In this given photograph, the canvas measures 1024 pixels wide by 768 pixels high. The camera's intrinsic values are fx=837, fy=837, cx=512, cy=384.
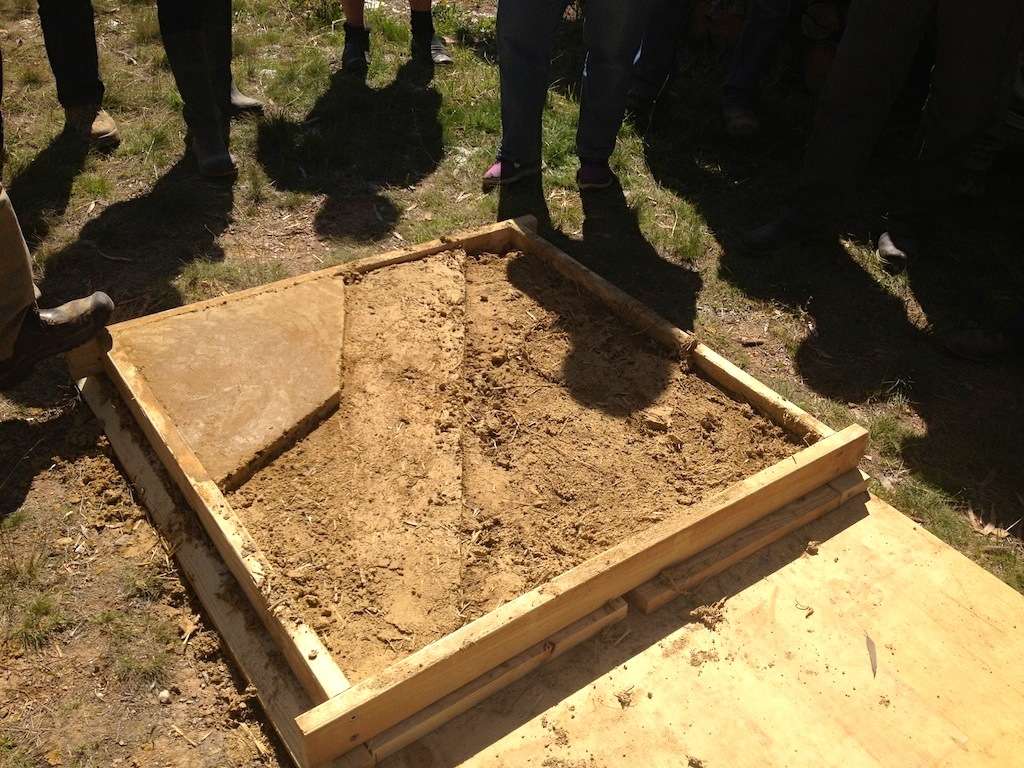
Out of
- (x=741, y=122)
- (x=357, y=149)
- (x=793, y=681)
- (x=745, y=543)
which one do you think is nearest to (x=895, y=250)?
(x=741, y=122)

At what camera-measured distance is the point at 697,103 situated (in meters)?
5.76

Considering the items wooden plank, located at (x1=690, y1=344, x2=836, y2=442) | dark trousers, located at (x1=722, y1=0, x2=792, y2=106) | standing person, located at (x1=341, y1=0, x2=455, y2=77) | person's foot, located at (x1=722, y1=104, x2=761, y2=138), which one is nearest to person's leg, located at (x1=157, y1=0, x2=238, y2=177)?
standing person, located at (x1=341, y1=0, x2=455, y2=77)

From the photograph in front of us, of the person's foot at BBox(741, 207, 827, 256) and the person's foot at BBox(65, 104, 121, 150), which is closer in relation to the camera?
the person's foot at BBox(741, 207, 827, 256)

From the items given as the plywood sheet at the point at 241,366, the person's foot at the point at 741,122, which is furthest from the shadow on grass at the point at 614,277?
the person's foot at the point at 741,122

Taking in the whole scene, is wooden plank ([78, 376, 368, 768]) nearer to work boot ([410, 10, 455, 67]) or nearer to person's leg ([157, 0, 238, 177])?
person's leg ([157, 0, 238, 177])

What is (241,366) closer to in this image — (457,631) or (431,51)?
(457,631)

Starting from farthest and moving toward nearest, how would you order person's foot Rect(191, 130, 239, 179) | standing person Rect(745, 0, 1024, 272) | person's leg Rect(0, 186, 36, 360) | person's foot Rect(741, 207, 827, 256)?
person's foot Rect(191, 130, 239, 179)
person's foot Rect(741, 207, 827, 256)
standing person Rect(745, 0, 1024, 272)
person's leg Rect(0, 186, 36, 360)

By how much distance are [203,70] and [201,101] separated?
152 mm

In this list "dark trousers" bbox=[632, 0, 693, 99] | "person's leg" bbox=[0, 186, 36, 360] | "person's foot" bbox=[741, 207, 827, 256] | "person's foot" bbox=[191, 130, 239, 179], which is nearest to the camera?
"person's leg" bbox=[0, 186, 36, 360]

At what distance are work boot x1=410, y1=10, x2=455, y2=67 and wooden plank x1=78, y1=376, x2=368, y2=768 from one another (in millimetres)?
3725

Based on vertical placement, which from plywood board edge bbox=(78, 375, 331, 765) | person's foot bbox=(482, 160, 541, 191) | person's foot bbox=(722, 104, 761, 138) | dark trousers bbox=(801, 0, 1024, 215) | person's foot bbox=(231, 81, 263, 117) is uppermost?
dark trousers bbox=(801, 0, 1024, 215)

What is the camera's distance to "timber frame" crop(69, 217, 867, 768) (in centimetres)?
214

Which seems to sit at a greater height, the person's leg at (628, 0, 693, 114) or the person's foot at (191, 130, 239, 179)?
the person's leg at (628, 0, 693, 114)

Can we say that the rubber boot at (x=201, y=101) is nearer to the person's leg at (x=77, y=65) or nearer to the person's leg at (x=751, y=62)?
the person's leg at (x=77, y=65)
